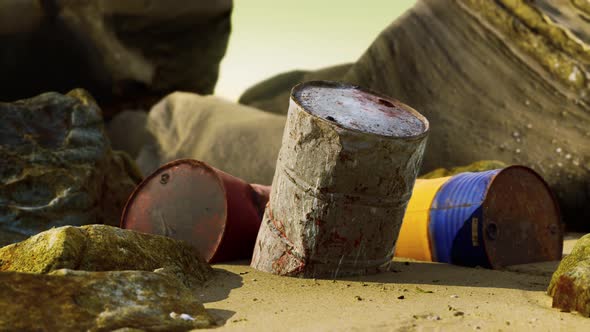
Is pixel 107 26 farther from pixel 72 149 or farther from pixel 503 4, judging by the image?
pixel 503 4

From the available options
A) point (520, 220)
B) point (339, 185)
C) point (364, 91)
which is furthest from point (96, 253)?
point (520, 220)

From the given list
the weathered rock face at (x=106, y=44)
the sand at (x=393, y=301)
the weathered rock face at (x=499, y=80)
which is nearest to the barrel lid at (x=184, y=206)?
the sand at (x=393, y=301)

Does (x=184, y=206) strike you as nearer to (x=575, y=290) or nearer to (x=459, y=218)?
(x=459, y=218)

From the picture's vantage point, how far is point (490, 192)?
14.6ft

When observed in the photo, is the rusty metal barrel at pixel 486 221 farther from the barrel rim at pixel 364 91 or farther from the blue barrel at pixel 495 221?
the barrel rim at pixel 364 91

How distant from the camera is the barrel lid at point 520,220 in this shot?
14.6 ft

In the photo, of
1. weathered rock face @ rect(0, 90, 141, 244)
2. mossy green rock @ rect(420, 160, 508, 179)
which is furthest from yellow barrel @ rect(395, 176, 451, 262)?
weathered rock face @ rect(0, 90, 141, 244)

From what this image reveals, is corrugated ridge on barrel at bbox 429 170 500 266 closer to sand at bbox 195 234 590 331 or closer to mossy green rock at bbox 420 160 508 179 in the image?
sand at bbox 195 234 590 331

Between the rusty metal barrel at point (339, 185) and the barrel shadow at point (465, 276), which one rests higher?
the rusty metal barrel at point (339, 185)

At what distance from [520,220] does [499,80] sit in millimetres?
3417

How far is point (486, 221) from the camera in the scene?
4414 mm

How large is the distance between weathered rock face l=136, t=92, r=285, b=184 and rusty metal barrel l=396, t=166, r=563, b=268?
9.72 ft

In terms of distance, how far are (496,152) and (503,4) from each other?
5.15 ft

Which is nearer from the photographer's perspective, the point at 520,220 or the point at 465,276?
the point at 465,276
